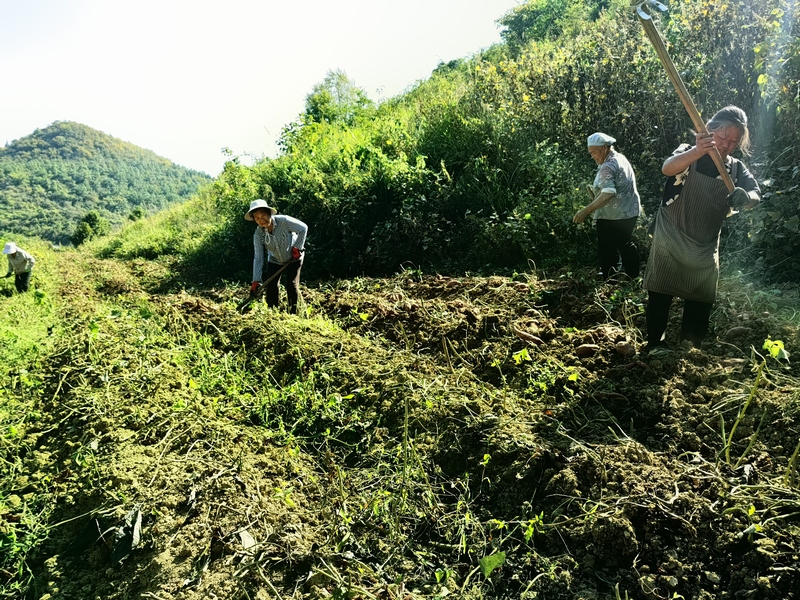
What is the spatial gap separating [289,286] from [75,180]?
10479 centimetres

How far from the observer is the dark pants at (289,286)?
18.3ft

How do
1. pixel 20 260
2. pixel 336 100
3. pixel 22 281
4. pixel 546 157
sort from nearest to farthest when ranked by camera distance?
pixel 546 157 → pixel 20 260 → pixel 22 281 → pixel 336 100

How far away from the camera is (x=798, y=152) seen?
18.9 ft

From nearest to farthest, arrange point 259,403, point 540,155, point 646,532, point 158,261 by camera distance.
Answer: point 646,532
point 259,403
point 540,155
point 158,261

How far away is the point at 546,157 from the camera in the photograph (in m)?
7.30

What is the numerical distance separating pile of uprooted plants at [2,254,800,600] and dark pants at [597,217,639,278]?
1.03 feet

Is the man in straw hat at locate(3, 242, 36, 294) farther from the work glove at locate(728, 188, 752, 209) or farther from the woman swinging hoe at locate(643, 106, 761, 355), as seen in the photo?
the work glove at locate(728, 188, 752, 209)

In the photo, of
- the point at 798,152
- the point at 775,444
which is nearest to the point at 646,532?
Answer: the point at 775,444

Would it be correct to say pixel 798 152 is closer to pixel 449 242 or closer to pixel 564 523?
pixel 449 242

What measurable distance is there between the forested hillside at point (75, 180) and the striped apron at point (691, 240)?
6416 centimetres

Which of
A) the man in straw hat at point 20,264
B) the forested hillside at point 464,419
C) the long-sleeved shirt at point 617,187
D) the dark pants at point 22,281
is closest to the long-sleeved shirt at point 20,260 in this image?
the man in straw hat at point 20,264

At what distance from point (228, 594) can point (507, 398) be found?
6.12 ft

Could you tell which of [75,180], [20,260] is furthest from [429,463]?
[75,180]

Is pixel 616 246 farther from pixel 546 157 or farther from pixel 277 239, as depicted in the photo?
pixel 277 239
